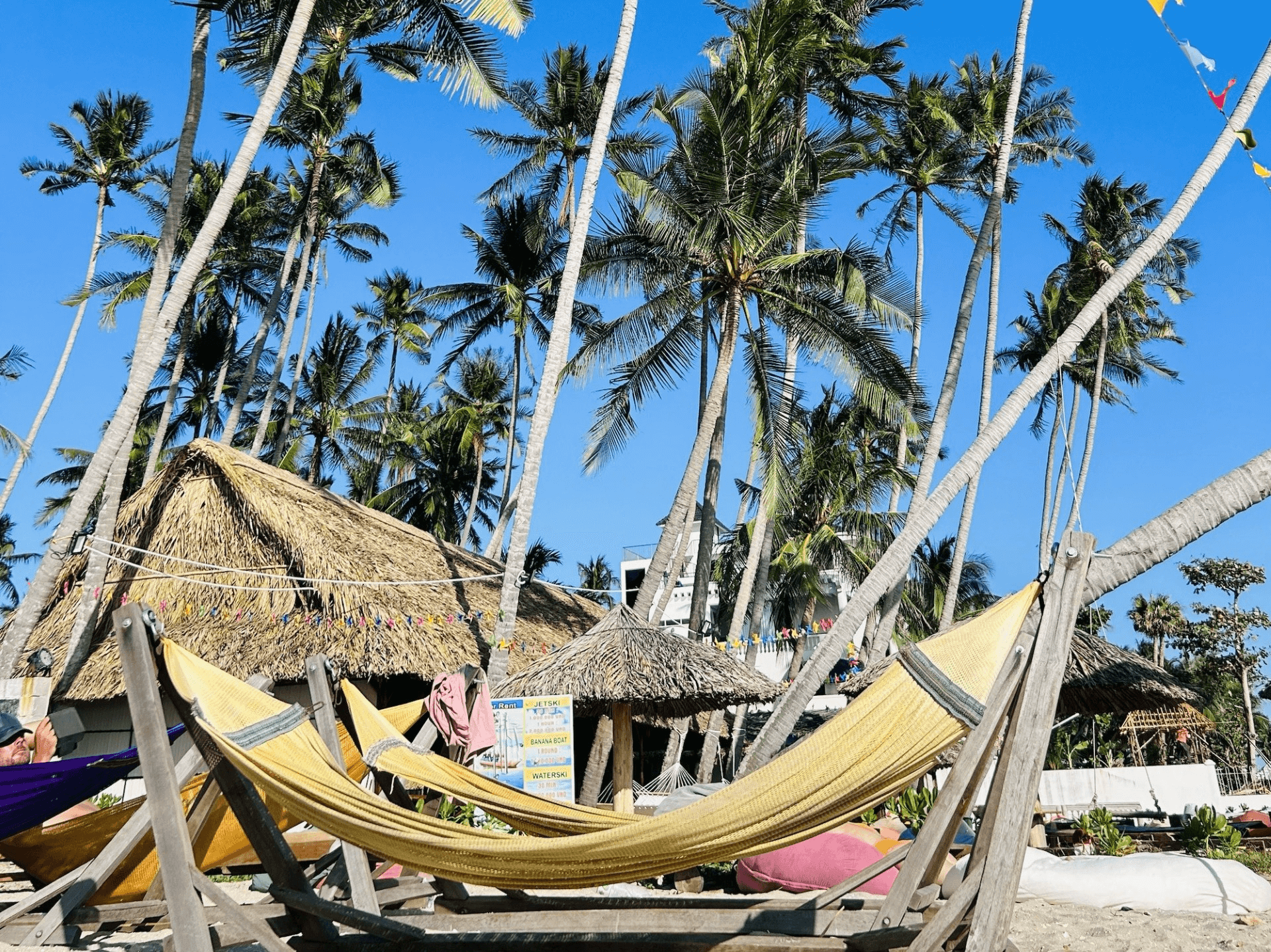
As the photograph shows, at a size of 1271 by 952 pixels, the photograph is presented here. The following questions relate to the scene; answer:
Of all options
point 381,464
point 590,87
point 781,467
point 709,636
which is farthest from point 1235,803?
point 381,464

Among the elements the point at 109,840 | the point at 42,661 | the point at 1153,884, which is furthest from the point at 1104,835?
the point at 42,661

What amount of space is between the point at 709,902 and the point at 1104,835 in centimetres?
538

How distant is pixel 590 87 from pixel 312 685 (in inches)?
675

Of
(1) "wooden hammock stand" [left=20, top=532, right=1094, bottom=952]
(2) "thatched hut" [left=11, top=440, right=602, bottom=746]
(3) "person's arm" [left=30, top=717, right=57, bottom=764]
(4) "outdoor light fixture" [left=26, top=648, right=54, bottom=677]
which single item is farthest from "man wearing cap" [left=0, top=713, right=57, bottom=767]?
(2) "thatched hut" [left=11, top=440, right=602, bottom=746]

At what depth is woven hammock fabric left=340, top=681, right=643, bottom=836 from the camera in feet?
10.8

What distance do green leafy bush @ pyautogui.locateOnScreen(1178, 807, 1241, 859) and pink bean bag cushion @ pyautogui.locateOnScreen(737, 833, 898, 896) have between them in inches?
132

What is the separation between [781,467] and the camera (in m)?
12.4

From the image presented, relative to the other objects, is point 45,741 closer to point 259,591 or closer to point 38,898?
point 38,898

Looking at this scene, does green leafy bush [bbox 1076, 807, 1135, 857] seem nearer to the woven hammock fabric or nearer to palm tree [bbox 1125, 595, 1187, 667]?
the woven hammock fabric

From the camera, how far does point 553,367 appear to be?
1020 cm

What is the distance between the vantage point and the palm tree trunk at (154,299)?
9680 mm

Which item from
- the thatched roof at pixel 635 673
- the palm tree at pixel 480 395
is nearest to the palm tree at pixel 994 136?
the thatched roof at pixel 635 673

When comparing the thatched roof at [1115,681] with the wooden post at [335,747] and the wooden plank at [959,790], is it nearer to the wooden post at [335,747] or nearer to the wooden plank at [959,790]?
the wooden plank at [959,790]

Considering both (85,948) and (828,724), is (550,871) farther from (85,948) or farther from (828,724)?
(85,948)
